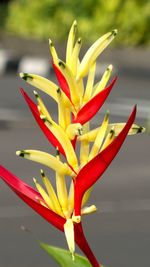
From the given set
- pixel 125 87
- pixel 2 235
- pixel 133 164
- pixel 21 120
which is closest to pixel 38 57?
pixel 125 87

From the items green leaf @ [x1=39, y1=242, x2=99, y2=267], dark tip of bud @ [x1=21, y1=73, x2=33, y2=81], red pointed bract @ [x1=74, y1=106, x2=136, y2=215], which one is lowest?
green leaf @ [x1=39, y1=242, x2=99, y2=267]

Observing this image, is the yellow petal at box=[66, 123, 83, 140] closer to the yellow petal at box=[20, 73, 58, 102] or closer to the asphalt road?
the yellow petal at box=[20, 73, 58, 102]

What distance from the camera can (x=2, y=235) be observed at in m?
8.29

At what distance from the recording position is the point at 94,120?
563 inches

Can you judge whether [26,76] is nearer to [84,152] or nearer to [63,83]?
[63,83]

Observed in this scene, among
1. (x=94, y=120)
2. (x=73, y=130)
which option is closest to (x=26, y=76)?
(x=73, y=130)

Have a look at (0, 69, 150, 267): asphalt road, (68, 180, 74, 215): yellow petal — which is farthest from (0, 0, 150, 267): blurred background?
(68, 180, 74, 215): yellow petal

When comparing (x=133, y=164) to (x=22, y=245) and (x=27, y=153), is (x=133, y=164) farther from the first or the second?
(x=27, y=153)

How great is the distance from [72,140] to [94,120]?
1191 cm

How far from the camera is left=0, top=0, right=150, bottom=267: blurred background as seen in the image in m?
8.12

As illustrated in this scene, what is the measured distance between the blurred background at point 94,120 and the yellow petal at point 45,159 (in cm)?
506

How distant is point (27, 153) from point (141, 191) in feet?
24.5

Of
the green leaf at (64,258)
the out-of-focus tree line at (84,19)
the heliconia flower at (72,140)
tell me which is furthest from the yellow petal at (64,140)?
the out-of-focus tree line at (84,19)

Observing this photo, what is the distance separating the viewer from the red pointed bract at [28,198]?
238cm
